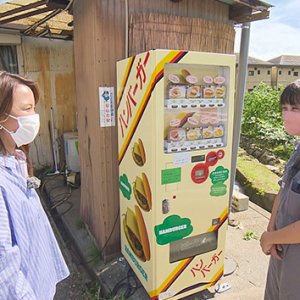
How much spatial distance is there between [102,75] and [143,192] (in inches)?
51.1

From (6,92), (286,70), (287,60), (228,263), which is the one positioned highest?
(287,60)

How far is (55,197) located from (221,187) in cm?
329

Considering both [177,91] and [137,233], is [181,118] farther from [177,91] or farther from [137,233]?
[137,233]

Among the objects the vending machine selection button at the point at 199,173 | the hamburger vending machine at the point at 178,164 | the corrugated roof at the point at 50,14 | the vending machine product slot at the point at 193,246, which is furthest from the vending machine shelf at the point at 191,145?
the corrugated roof at the point at 50,14

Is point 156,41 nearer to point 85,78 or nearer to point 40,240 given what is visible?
point 85,78

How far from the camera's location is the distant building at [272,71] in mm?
27422

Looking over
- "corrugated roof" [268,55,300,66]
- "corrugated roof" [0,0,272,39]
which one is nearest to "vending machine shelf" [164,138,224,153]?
"corrugated roof" [0,0,272,39]

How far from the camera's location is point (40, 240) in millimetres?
1498

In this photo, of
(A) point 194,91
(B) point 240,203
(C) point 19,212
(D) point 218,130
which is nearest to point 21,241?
(C) point 19,212

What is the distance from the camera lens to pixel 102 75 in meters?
2.73

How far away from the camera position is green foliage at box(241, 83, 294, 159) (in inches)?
311

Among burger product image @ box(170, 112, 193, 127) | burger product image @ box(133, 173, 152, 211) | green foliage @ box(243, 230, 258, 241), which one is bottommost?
green foliage @ box(243, 230, 258, 241)

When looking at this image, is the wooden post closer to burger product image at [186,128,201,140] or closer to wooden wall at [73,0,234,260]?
wooden wall at [73,0,234,260]

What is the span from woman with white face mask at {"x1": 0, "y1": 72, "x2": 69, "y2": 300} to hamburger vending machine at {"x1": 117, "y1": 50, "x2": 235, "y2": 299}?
35.7 inches
